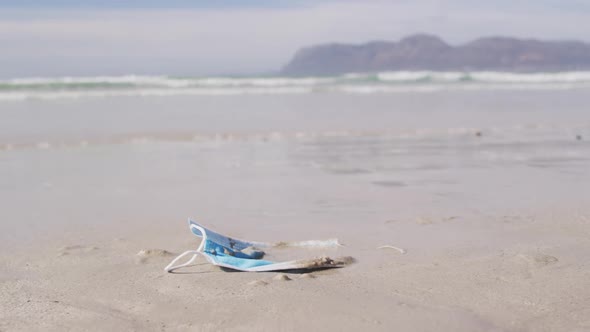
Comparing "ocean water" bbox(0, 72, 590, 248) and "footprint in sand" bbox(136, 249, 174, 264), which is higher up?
"footprint in sand" bbox(136, 249, 174, 264)

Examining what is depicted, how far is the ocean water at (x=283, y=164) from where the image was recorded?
532cm

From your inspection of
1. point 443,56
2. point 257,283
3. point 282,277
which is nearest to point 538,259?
point 282,277

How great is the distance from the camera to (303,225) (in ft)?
15.8

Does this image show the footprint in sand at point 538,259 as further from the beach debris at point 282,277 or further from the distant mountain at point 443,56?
the distant mountain at point 443,56

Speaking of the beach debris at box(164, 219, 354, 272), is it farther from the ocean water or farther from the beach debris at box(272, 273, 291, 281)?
the ocean water

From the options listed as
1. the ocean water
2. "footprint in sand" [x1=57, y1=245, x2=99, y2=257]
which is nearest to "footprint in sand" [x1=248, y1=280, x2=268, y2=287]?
the ocean water

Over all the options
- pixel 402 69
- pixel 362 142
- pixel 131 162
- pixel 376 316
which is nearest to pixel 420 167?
pixel 362 142

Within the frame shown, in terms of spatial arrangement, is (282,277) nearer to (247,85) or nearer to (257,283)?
(257,283)

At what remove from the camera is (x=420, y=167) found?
740 cm

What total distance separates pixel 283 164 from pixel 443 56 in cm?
4037

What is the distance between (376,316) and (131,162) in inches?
215

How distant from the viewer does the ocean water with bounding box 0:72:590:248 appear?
17.5ft

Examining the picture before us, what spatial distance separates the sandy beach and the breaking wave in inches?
488

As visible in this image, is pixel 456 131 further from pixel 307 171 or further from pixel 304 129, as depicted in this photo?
pixel 307 171
